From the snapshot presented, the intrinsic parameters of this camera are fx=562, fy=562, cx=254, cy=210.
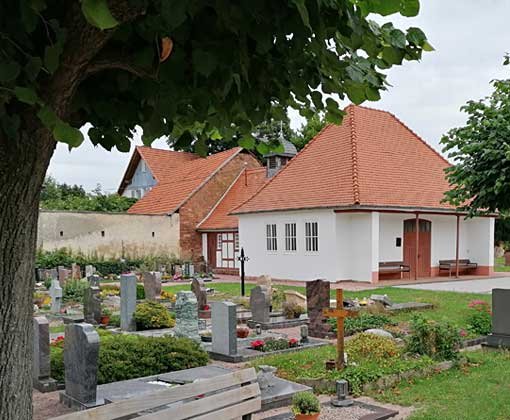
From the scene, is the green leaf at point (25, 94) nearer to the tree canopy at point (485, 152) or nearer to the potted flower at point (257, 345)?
the potted flower at point (257, 345)

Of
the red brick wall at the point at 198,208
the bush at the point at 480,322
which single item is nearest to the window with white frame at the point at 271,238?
the red brick wall at the point at 198,208

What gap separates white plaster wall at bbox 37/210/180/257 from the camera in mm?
29392

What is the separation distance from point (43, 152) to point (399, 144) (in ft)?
88.3

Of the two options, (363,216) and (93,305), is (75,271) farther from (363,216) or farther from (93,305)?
(363,216)

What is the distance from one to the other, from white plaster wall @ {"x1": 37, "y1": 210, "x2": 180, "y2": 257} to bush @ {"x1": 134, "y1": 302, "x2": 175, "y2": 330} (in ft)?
56.1

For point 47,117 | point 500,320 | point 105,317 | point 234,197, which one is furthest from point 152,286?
point 234,197

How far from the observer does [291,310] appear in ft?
48.1

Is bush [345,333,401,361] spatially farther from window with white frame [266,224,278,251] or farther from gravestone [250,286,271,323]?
window with white frame [266,224,278,251]

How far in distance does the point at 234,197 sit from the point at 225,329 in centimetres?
A: 2569

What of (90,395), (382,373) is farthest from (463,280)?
(90,395)

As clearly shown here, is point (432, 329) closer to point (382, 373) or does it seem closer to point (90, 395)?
point (382, 373)

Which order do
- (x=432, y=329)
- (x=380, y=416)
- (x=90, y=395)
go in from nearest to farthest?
(x=380, y=416), (x=90, y=395), (x=432, y=329)

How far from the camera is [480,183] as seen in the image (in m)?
12.9

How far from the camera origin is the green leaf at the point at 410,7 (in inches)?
89.1
